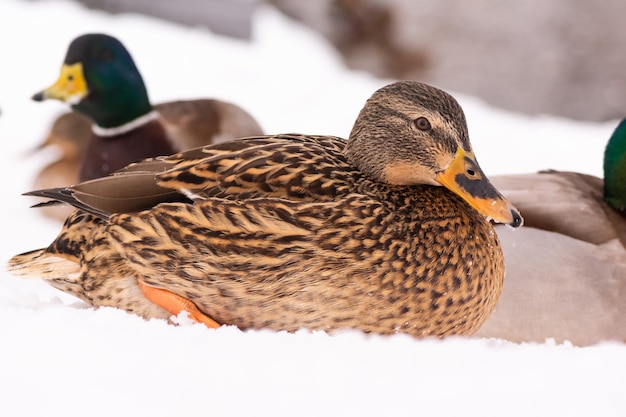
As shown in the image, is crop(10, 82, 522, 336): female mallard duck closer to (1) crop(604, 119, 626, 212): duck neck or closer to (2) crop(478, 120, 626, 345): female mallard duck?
(2) crop(478, 120, 626, 345): female mallard duck

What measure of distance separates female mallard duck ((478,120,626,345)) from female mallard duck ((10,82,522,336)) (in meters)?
0.97

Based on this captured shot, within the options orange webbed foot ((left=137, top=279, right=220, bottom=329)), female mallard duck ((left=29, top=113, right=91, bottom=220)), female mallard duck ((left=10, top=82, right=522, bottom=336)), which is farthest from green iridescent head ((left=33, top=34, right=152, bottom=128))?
orange webbed foot ((left=137, top=279, right=220, bottom=329))

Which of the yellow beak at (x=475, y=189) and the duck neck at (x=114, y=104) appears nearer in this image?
the yellow beak at (x=475, y=189)

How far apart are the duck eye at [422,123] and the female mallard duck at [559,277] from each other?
1237 millimetres

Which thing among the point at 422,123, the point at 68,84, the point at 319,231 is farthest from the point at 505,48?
the point at 319,231

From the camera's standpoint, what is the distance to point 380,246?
7.78 ft

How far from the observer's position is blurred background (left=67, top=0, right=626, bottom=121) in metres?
7.04

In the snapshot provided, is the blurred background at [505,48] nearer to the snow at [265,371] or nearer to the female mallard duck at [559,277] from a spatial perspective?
the female mallard duck at [559,277]

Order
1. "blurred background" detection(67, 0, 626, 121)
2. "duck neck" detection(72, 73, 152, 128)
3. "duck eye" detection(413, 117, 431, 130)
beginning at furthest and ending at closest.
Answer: "blurred background" detection(67, 0, 626, 121)
"duck neck" detection(72, 73, 152, 128)
"duck eye" detection(413, 117, 431, 130)

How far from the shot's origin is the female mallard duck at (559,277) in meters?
3.54

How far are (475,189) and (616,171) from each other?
1812mm

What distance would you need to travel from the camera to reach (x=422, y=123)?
2.47 m

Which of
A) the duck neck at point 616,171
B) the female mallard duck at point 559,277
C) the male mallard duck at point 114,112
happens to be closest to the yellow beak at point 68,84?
the male mallard duck at point 114,112

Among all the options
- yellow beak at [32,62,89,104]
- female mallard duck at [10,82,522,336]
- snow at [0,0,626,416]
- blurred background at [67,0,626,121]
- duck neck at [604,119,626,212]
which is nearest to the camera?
snow at [0,0,626,416]
